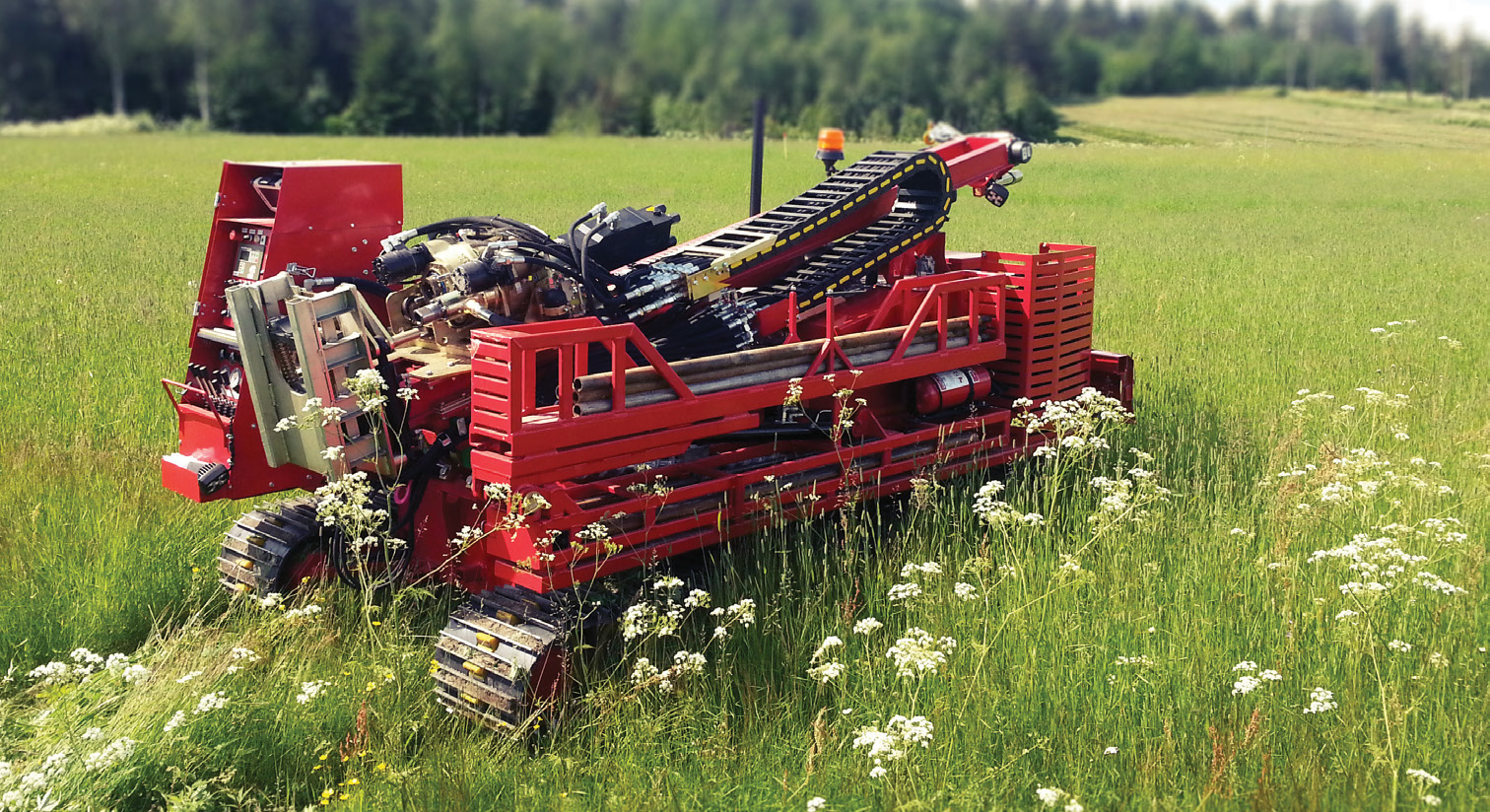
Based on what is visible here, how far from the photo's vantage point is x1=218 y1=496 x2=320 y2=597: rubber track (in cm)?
600

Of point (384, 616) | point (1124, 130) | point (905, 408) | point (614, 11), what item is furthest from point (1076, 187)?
point (384, 616)

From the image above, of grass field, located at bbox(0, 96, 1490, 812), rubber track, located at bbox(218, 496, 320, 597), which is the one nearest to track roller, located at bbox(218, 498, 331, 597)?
rubber track, located at bbox(218, 496, 320, 597)

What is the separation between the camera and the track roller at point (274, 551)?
601cm

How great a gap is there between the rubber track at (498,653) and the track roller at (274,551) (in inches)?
54.2

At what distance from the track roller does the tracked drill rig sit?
0.02 metres

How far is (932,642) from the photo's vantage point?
4.05 metres

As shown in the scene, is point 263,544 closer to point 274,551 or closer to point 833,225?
point 274,551

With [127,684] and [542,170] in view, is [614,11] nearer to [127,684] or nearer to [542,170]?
[127,684]

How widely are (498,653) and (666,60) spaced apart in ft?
18.2

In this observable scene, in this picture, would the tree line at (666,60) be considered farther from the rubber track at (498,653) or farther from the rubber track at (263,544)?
the rubber track at (498,653)

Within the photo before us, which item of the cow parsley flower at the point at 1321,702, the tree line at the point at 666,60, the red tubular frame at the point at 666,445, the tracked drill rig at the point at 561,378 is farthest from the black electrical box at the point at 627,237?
the cow parsley flower at the point at 1321,702

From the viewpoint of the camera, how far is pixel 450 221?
5.91 m

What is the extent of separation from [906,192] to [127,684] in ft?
16.3

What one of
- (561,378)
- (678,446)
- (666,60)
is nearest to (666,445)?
(678,446)
